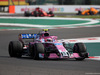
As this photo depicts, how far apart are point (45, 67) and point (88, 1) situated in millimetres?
59294

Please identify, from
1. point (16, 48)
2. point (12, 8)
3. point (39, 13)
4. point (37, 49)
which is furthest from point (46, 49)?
point (12, 8)

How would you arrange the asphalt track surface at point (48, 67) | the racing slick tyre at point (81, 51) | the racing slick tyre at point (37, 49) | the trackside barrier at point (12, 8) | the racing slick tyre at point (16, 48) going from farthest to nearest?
1. the trackside barrier at point (12, 8)
2. the racing slick tyre at point (16, 48)
3. the racing slick tyre at point (81, 51)
4. the racing slick tyre at point (37, 49)
5. the asphalt track surface at point (48, 67)

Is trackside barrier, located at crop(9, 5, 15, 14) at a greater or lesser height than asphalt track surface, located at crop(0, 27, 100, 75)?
lesser

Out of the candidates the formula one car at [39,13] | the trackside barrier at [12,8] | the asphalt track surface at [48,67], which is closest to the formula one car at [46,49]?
the asphalt track surface at [48,67]

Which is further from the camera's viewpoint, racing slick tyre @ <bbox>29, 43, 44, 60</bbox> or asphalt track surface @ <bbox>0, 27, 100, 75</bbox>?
racing slick tyre @ <bbox>29, 43, 44, 60</bbox>

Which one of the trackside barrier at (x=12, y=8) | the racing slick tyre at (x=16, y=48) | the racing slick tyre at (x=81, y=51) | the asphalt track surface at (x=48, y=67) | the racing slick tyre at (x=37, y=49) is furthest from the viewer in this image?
the trackside barrier at (x=12, y=8)

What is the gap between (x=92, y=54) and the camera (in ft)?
43.9

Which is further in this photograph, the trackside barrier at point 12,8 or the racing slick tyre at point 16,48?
the trackside barrier at point 12,8

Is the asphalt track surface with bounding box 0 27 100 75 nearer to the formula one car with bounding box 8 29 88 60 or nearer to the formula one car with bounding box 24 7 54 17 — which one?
the formula one car with bounding box 8 29 88 60

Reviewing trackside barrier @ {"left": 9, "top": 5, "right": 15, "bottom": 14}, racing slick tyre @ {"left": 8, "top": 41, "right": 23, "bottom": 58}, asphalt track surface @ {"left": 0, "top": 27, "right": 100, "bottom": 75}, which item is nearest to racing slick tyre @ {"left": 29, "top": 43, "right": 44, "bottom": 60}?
asphalt track surface @ {"left": 0, "top": 27, "right": 100, "bottom": 75}

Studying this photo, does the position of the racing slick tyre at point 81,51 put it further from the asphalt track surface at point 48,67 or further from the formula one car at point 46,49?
the asphalt track surface at point 48,67

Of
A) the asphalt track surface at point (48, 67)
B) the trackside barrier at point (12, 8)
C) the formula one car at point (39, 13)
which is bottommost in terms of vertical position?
the trackside barrier at point (12, 8)

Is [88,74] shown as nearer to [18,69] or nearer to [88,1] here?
[18,69]

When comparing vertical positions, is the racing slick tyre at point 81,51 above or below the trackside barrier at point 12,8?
above
